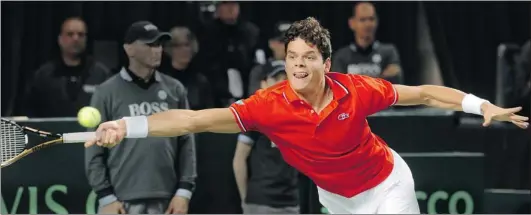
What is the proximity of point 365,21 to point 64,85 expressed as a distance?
2.69 meters

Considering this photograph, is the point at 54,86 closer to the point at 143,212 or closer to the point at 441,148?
the point at 143,212

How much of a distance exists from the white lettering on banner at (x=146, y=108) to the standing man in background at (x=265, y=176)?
0.78m

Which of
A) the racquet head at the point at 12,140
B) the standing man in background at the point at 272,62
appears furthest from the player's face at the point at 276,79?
the racquet head at the point at 12,140

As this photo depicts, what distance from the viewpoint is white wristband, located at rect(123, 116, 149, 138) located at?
Result: 290 inches

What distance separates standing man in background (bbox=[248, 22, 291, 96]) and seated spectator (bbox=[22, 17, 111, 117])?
125 centimetres

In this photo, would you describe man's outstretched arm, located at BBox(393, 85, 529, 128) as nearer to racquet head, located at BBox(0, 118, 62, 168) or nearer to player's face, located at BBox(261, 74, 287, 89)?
player's face, located at BBox(261, 74, 287, 89)

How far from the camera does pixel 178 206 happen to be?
30.9 feet

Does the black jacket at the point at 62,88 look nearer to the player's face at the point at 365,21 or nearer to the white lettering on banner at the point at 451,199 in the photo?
the player's face at the point at 365,21

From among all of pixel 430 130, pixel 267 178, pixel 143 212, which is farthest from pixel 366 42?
pixel 143 212

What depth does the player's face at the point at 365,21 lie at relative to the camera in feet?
35.5

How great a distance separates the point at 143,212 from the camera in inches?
371

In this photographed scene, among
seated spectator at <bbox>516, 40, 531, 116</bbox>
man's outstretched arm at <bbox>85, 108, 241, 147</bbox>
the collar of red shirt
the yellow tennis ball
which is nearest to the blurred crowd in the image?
the yellow tennis ball

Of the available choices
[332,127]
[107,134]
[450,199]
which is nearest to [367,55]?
[450,199]

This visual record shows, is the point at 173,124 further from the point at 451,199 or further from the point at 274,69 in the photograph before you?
the point at 451,199
